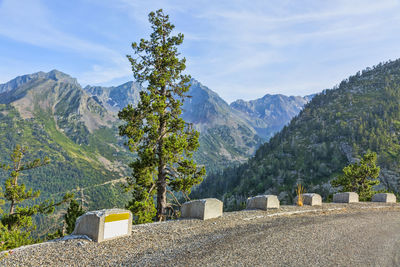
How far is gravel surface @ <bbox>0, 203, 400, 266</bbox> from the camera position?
326 inches

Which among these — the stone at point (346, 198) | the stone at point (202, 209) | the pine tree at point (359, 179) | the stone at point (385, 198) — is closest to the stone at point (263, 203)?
the stone at point (202, 209)

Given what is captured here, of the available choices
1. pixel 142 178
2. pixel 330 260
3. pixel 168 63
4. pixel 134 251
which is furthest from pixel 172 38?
pixel 330 260

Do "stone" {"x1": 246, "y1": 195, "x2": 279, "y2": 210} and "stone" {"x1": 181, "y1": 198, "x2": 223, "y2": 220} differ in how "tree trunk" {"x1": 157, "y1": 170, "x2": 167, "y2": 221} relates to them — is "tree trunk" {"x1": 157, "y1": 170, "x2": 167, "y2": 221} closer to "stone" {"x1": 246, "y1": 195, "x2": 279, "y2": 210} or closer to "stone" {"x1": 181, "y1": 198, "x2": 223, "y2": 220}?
"stone" {"x1": 181, "y1": 198, "x2": 223, "y2": 220}

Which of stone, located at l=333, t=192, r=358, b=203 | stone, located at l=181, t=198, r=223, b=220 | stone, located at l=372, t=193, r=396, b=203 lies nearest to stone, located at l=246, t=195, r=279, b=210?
stone, located at l=181, t=198, r=223, b=220

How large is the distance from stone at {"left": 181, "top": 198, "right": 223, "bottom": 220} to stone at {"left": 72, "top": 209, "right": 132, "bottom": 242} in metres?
4.50

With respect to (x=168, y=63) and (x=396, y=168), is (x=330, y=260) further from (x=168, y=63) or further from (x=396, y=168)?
(x=396, y=168)

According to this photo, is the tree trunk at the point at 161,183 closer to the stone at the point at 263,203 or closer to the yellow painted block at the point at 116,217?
the stone at the point at 263,203

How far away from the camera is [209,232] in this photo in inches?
462

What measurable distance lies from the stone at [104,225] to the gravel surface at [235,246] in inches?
12.3

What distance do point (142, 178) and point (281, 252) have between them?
13710 mm

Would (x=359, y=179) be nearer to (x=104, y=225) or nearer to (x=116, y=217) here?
(x=116, y=217)

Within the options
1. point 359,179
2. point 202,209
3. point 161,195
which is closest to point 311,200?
point 202,209

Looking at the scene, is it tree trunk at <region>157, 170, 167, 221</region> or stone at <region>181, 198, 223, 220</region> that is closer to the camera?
stone at <region>181, 198, 223, 220</region>

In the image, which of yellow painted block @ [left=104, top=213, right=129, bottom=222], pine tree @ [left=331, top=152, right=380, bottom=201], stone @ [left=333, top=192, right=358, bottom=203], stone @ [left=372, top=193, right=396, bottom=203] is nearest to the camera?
yellow painted block @ [left=104, top=213, right=129, bottom=222]
